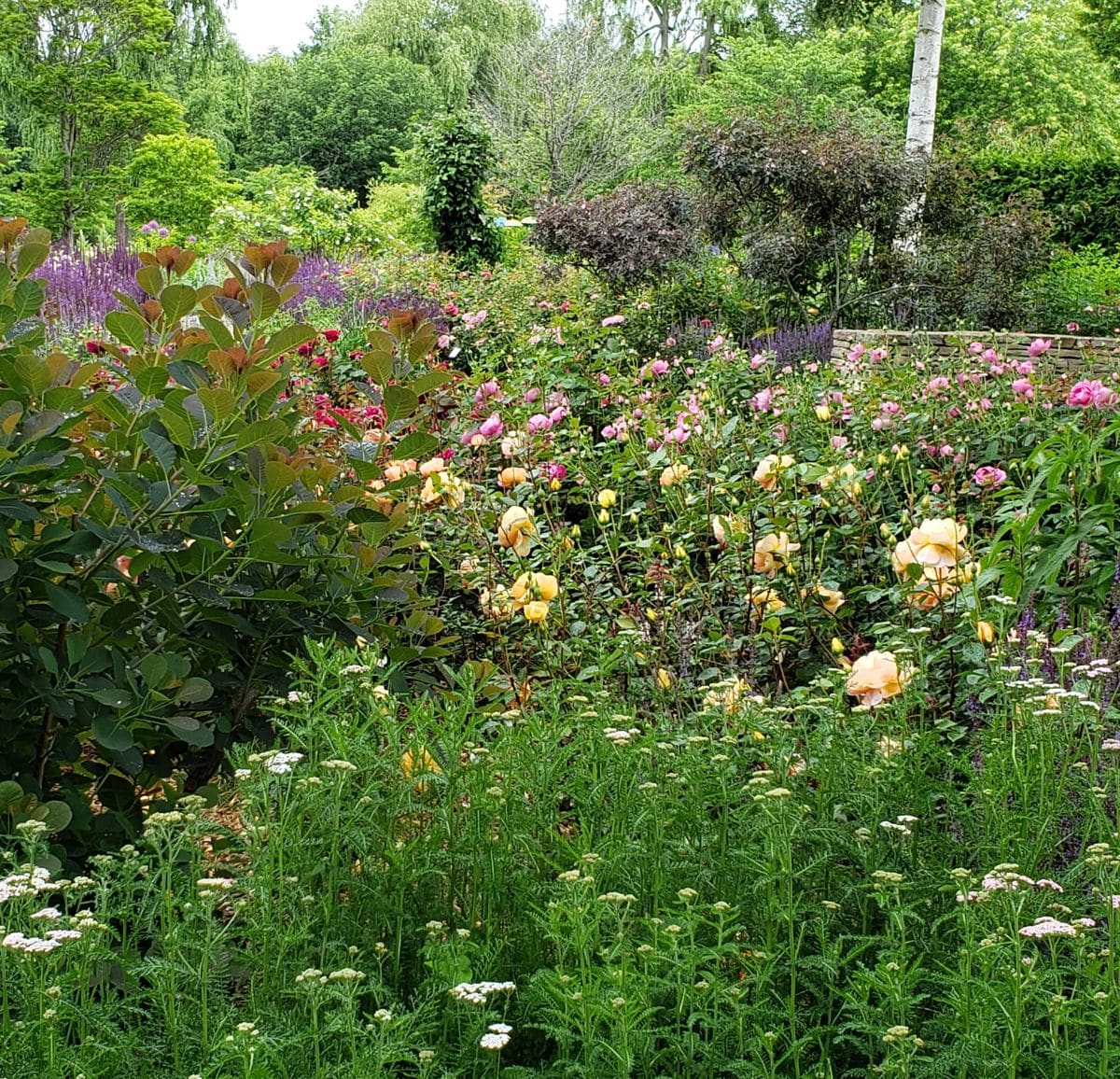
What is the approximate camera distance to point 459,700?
1735mm

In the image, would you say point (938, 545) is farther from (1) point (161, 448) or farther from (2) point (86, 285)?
(2) point (86, 285)

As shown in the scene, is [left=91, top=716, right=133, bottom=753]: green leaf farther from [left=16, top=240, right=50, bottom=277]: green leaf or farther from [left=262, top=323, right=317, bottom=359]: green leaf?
[left=16, top=240, right=50, bottom=277]: green leaf

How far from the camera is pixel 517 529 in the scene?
3012mm

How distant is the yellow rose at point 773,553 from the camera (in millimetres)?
3000

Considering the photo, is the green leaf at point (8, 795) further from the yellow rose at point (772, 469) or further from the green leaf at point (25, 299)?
the yellow rose at point (772, 469)

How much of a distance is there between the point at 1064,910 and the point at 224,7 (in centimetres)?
2718

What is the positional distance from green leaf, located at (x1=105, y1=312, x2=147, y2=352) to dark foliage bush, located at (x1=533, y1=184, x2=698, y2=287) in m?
8.14

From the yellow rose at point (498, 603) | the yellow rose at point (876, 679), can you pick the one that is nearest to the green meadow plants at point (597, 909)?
the yellow rose at point (876, 679)

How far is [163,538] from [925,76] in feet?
39.9

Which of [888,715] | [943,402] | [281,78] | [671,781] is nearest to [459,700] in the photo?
[671,781]

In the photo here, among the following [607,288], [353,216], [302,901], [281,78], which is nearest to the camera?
[302,901]

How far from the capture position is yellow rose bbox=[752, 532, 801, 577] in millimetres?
3000

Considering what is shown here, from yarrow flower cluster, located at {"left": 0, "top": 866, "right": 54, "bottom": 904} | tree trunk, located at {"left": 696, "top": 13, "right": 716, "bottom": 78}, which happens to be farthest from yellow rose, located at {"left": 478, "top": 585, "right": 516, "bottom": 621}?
tree trunk, located at {"left": 696, "top": 13, "right": 716, "bottom": 78}

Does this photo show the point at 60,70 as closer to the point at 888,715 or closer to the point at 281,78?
the point at 281,78
